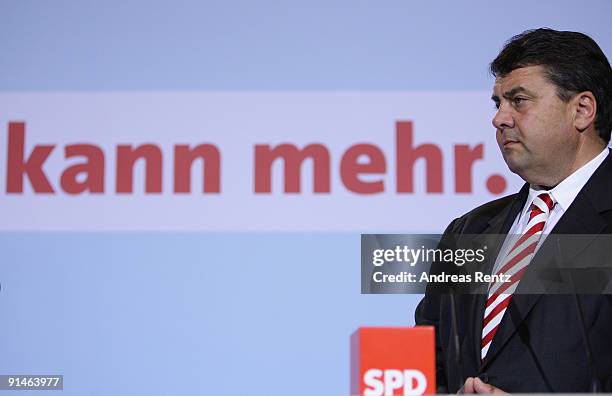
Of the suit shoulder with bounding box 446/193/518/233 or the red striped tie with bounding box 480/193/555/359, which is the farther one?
the suit shoulder with bounding box 446/193/518/233

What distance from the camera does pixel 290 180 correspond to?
3.05 metres

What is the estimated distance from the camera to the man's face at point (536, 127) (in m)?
2.29

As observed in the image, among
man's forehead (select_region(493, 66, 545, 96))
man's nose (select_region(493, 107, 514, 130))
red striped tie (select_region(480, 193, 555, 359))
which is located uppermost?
man's forehead (select_region(493, 66, 545, 96))

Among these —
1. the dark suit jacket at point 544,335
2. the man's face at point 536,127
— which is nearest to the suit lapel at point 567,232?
the dark suit jacket at point 544,335

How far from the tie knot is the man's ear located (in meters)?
0.21

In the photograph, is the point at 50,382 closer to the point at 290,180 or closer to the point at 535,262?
the point at 290,180

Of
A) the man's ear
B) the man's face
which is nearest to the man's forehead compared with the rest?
the man's face

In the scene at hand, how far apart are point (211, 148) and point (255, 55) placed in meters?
0.38

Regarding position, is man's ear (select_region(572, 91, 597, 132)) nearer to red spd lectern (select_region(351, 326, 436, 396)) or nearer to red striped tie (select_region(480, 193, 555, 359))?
red striped tie (select_region(480, 193, 555, 359))

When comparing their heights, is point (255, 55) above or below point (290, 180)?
above

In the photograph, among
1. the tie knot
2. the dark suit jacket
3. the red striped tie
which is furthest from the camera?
the tie knot

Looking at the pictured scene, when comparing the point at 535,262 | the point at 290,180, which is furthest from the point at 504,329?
the point at 290,180

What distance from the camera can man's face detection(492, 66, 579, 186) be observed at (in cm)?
229

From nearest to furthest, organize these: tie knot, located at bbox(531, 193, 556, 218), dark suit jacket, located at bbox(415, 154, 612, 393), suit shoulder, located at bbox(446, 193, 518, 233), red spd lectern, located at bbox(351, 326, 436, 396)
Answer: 1. red spd lectern, located at bbox(351, 326, 436, 396)
2. dark suit jacket, located at bbox(415, 154, 612, 393)
3. tie knot, located at bbox(531, 193, 556, 218)
4. suit shoulder, located at bbox(446, 193, 518, 233)
